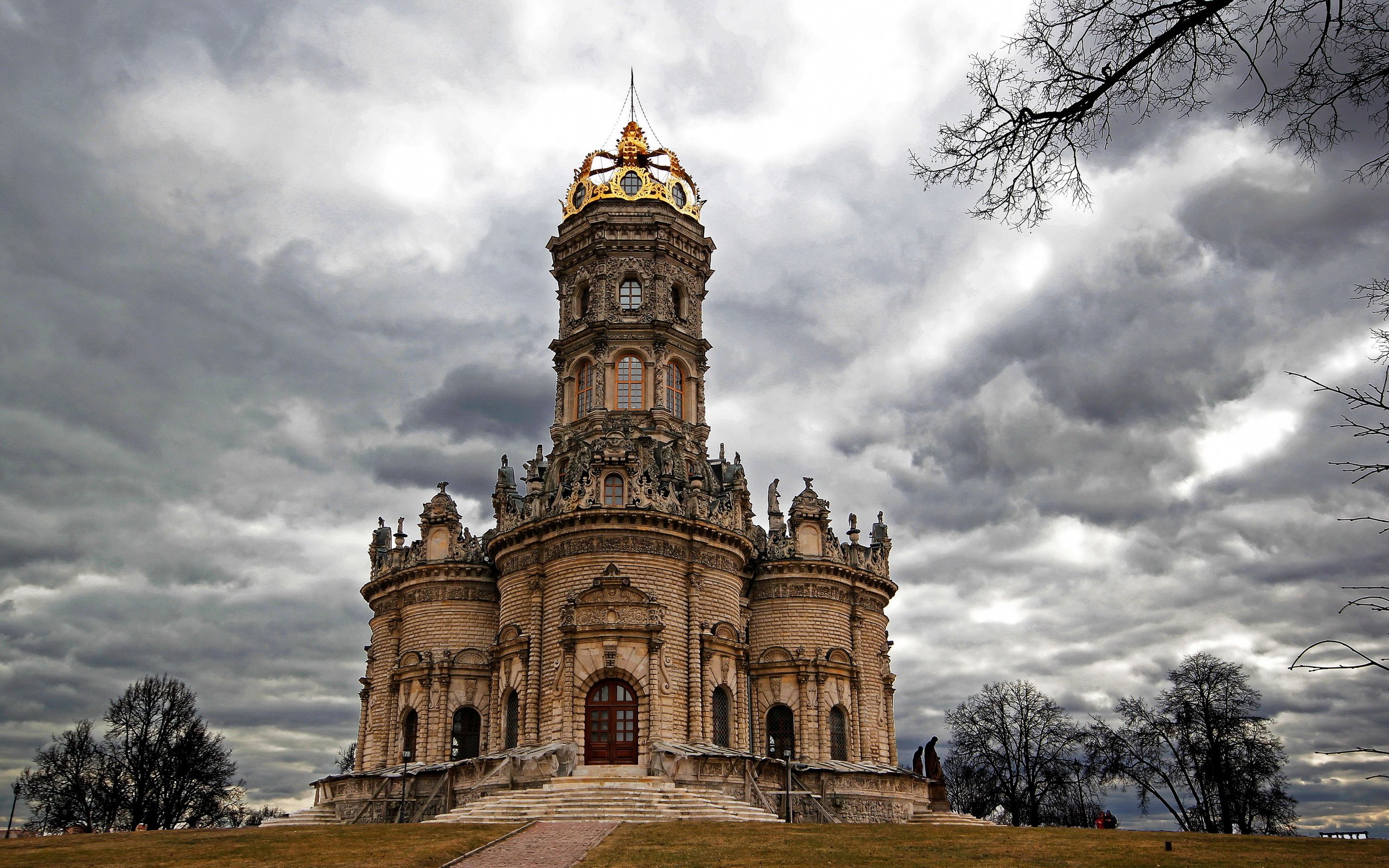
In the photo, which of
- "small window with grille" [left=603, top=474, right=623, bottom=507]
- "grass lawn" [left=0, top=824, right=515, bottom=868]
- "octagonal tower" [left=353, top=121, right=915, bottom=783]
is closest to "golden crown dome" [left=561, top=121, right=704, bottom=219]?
"octagonal tower" [left=353, top=121, right=915, bottom=783]

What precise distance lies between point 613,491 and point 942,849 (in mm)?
22053

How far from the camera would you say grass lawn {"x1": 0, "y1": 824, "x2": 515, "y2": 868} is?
20.3 m

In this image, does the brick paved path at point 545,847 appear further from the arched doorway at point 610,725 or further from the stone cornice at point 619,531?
the stone cornice at point 619,531

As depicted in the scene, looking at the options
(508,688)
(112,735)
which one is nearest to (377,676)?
(508,688)

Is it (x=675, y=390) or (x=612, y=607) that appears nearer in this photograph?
(x=612, y=607)

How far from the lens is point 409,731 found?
4438cm

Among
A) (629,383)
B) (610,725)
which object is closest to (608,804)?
(610,725)

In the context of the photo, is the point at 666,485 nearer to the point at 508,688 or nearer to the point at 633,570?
the point at 633,570

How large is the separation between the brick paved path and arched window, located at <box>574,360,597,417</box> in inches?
945

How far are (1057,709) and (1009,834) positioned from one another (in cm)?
3679

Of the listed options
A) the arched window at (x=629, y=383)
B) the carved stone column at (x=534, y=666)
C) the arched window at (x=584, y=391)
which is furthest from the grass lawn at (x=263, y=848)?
the arched window at (x=629, y=383)

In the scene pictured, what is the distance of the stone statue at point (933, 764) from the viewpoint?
47156 millimetres

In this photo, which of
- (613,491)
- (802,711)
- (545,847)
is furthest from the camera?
(802,711)

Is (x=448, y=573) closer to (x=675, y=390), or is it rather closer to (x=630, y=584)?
(x=630, y=584)
